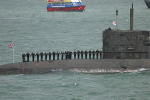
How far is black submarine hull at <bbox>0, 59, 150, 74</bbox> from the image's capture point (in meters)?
29.3

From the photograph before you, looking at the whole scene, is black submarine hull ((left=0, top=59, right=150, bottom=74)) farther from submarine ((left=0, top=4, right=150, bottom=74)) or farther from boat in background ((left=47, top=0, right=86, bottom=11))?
boat in background ((left=47, top=0, right=86, bottom=11))

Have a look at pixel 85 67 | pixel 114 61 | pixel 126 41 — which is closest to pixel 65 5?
pixel 85 67

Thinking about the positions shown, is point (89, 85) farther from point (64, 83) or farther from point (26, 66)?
point (26, 66)

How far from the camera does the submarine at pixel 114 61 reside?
1136 inches

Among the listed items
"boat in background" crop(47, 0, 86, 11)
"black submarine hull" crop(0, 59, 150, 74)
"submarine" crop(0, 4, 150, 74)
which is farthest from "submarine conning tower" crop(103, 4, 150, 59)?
"boat in background" crop(47, 0, 86, 11)

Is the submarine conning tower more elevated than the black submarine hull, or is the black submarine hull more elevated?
the submarine conning tower

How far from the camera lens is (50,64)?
29719 mm

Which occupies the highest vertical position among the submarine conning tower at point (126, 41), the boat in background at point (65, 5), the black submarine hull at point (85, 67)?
the boat in background at point (65, 5)

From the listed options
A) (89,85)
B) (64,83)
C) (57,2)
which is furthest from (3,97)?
(57,2)

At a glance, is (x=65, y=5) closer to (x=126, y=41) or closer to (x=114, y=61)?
(x=114, y=61)

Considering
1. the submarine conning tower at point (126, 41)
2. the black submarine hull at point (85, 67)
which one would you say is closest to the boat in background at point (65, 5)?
the black submarine hull at point (85, 67)

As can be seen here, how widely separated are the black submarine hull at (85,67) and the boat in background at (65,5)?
319 ft

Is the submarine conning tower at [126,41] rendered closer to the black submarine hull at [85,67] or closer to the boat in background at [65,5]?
the black submarine hull at [85,67]

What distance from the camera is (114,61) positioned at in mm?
29469
